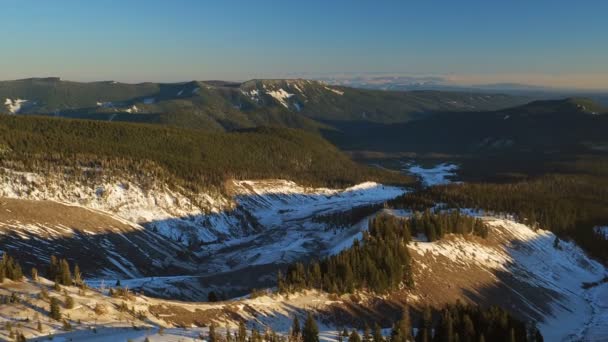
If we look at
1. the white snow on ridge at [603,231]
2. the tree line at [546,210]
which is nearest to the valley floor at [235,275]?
the tree line at [546,210]

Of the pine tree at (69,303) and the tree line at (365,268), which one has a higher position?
the pine tree at (69,303)

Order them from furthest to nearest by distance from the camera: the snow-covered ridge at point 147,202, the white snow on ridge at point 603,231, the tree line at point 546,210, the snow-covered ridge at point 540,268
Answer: the white snow on ridge at point 603,231 < the tree line at point 546,210 < the snow-covered ridge at point 147,202 < the snow-covered ridge at point 540,268

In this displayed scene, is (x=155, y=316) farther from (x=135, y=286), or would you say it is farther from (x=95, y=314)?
(x=135, y=286)

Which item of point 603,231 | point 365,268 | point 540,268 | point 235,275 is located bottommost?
point 603,231

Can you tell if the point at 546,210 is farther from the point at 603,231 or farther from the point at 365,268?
the point at 365,268

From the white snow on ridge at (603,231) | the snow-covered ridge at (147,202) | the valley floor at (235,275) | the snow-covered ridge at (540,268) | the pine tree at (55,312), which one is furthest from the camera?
the white snow on ridge at (603,231)

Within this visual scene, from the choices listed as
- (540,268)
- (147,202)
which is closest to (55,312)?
(147,202)

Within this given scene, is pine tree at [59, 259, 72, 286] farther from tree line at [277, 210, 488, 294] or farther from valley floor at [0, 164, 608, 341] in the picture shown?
tree line at [277, 210, 488, 294]

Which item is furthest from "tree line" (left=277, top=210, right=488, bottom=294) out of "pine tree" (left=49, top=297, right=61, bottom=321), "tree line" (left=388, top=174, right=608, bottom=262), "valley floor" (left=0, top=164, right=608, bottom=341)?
"tree line" (left=388, top=174, right=608, bottom=262)

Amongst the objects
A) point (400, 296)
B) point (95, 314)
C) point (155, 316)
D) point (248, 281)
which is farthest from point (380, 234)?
point (95, 314)

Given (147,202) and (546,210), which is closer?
(147,202)

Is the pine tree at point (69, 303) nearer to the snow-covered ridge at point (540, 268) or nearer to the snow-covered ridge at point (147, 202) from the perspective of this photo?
the snow-covered ridge at point (540, 268)
